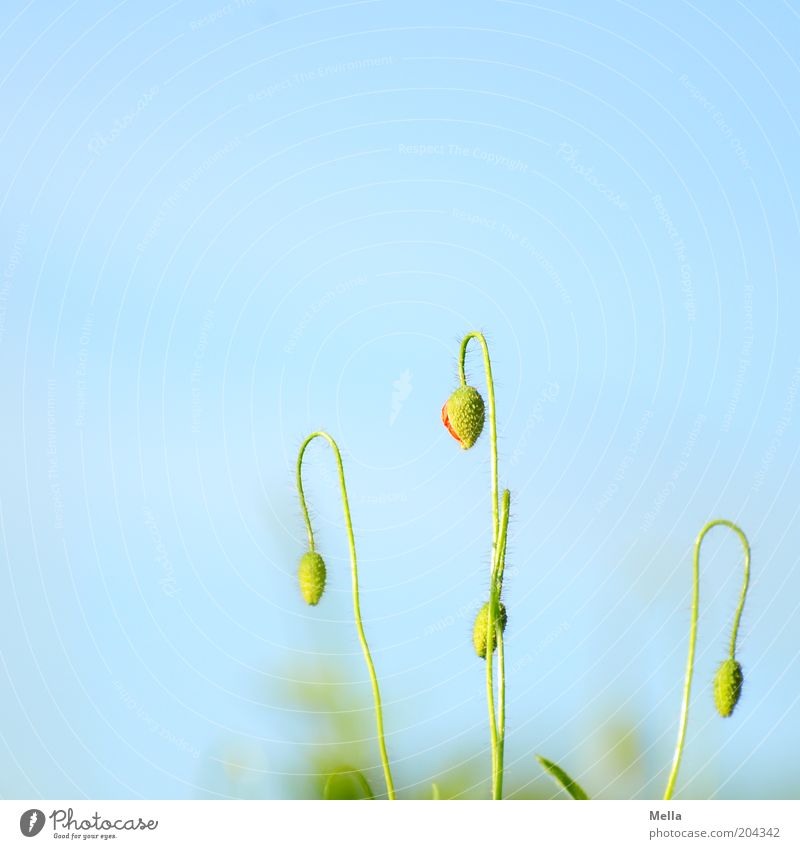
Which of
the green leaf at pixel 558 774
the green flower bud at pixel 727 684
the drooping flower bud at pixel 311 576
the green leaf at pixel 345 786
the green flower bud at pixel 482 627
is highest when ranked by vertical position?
the drooping flower bud at pixel 311 576

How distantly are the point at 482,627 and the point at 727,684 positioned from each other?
325mm

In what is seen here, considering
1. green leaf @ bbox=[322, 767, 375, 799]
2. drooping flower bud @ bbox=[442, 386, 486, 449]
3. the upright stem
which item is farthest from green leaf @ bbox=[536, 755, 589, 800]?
drooping flower bud @ bbox=[442, 386, 486, 449]

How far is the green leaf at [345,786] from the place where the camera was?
65.1 inches

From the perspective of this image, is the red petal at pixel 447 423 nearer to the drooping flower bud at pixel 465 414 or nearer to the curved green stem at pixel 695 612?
the drooping flower bud at pixel 465 414

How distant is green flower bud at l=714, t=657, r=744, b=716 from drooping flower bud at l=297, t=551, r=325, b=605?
53 centimetres

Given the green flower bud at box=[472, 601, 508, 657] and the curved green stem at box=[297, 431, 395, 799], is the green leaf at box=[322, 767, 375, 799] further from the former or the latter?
the green flower bud at box=[472, 601, 508, 657]

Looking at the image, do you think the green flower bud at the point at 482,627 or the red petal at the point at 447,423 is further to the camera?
the red petal at the point at 447,423

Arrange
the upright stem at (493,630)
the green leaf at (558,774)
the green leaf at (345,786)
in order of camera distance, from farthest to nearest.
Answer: the green leaf at (345,786) → the green leaf at (558,774) → the upright stem at (493,630)

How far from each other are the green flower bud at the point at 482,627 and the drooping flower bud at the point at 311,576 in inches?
10.5

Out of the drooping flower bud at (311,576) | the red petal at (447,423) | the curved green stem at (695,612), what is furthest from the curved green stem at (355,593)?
the curved green stem at (695,612)

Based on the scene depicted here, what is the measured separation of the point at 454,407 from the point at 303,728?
79cm
